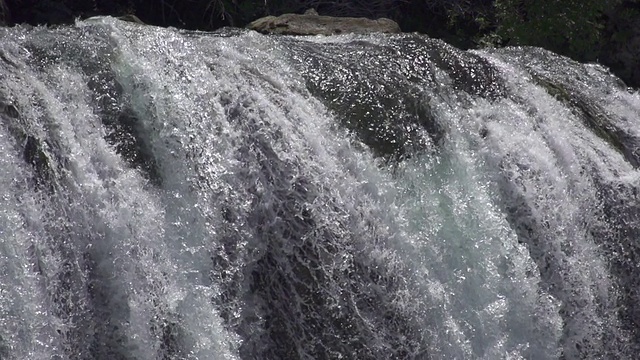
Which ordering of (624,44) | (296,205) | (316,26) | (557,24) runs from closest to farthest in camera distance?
(296,205) < (316,26) < (557,24) < (624,44)

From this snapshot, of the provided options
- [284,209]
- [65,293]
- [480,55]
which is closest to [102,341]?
[65,293]

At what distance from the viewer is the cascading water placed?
437 cm

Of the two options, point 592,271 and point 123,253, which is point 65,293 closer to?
point 123,253

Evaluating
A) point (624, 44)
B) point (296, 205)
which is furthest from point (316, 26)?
point (624, 44)

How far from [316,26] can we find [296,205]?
2.74 meters

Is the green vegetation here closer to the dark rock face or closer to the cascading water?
the dark rock face

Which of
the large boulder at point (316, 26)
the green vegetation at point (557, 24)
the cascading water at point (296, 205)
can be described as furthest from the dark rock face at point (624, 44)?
the cascading water at point (296, 205)

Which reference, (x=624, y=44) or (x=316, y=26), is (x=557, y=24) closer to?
(x=624, y=44)

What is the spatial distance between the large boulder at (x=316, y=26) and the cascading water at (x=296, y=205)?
3.57 feet

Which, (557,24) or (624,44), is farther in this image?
(624,44)

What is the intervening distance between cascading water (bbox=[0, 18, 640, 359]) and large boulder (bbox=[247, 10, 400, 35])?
42.9 inches

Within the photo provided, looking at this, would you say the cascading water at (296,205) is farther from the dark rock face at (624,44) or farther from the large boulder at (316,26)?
the dark rock face at (624,44)

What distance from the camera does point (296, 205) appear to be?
490 centimetres

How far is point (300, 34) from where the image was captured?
7305mm
